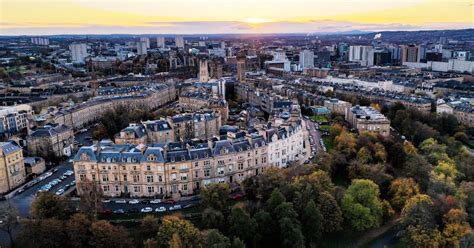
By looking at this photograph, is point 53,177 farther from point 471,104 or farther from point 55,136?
point 471,104

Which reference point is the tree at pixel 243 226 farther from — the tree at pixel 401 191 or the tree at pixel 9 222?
the tree at pixel 9 222

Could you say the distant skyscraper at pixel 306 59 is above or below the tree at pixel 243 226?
above

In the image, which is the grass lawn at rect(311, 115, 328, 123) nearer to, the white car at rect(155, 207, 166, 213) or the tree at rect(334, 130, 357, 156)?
the tree at rect(334, 130, 357, 156)

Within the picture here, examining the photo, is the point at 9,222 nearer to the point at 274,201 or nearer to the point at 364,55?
the point at 274,201

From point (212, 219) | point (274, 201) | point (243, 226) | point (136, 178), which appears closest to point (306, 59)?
point (136, 178)

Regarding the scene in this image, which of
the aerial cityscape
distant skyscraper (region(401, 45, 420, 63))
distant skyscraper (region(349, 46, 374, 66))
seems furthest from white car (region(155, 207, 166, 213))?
distant skyscraper (region(401, 45, 420, 63))

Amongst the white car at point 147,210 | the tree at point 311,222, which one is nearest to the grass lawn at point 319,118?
the tree at point 311,222

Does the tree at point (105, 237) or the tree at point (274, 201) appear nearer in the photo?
the tree at point (105, 237)

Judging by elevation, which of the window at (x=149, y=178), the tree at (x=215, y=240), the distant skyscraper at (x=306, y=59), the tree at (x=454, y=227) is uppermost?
the distant skyscraper at (x=306, y=59)
